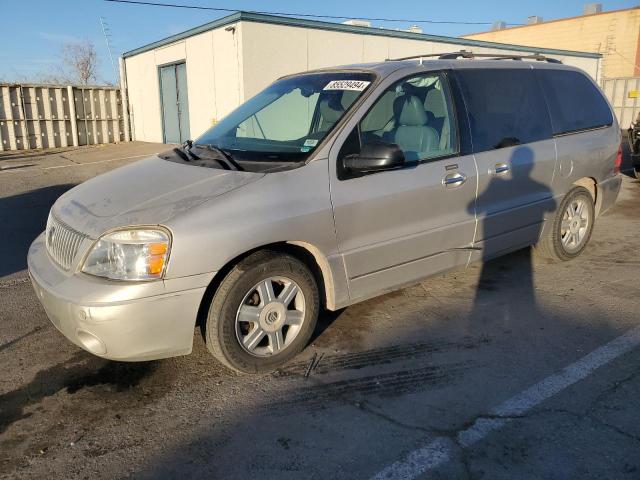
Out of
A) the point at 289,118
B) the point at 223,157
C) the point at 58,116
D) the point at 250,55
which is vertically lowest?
the point at 58,116

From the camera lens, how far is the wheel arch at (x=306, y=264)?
10.4 feet

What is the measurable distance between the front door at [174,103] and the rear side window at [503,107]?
13.1 meters

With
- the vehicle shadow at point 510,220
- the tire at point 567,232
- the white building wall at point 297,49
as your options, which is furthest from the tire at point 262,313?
the white building wall at point 297,49

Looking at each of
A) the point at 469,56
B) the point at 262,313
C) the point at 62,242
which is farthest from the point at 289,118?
the point at 62,242

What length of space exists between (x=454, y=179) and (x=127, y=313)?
2515 mm

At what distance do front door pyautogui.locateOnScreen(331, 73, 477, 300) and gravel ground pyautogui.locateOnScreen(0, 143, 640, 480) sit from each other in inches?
20.3

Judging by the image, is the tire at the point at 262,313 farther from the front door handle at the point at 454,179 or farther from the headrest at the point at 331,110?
the front door handle at the point at 454,179

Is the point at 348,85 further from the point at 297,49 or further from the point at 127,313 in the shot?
the point at 297,49

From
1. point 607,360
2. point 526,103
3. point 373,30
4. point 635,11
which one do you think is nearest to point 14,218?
point 526,103

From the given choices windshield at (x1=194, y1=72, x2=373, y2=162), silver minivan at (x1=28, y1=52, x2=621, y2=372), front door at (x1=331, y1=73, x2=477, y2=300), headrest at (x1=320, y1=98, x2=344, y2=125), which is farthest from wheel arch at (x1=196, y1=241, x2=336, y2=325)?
headrest at (x1=320, y1=98, x2=344, y2=125)

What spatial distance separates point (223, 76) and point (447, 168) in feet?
35.7

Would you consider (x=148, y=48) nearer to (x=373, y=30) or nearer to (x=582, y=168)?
(x=373, y=30)

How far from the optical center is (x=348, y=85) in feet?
12.8

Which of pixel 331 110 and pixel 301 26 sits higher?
pixel 301 26
